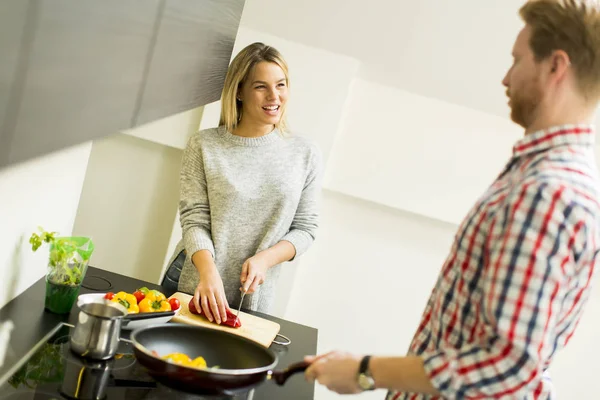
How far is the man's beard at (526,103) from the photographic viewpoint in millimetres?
1073

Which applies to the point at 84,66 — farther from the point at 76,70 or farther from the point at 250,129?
the point at 250,129

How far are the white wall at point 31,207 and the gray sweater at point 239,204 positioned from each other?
0.33 meters

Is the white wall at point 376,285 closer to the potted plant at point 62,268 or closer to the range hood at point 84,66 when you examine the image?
the potted plant at point 62,268

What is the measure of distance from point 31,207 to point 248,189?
0.67 metres

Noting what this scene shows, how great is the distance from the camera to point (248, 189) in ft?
6.88

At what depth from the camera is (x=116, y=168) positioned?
2906mm

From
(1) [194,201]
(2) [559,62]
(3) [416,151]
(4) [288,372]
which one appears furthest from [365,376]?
(3) [416,151]

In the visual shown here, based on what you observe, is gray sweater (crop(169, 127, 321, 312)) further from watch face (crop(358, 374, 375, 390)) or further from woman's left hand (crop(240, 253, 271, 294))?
watch face (crop(358, 374, 375, 390))

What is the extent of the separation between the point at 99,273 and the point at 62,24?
4.71 ft

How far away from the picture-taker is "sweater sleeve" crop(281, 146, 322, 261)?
212cm

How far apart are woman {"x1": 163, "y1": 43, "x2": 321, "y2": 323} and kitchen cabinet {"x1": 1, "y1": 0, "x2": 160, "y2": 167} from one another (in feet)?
3.38

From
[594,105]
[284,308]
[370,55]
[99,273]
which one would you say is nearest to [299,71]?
[370,55]

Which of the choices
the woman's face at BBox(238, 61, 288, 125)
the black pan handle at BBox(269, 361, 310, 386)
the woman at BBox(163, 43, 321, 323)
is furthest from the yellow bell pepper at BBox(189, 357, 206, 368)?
the woman's face at BBox(238, 61, 288, 125)

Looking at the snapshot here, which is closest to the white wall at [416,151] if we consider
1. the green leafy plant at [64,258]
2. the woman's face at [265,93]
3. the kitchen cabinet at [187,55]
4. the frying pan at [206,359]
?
the woman's face at [265,93]
